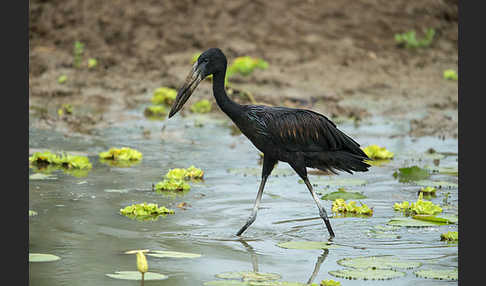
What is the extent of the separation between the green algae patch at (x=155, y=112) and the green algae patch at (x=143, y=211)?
5.67m

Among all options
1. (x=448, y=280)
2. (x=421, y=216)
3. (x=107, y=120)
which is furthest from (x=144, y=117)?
(x=448, y=280)

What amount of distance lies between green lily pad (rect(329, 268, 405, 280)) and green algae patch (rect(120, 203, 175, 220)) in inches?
95.6

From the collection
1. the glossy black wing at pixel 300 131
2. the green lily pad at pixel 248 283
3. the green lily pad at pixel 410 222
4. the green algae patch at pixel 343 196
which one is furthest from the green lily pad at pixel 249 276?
the green algae patch at pixel 343 196

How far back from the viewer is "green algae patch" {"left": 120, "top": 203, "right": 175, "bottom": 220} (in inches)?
323

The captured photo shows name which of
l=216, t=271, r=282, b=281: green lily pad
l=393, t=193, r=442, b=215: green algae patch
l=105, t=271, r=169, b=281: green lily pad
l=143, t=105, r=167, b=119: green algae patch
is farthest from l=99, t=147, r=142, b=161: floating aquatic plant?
l=216, t=271, r=282, b=281: green lily pad

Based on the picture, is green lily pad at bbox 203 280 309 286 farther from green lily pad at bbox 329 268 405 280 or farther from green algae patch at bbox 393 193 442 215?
green algae patch at bbox 393 193 442 215

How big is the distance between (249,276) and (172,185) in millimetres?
3268

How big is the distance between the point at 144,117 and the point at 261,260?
736 cm

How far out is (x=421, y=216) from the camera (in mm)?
7945

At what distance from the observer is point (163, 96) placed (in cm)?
1438

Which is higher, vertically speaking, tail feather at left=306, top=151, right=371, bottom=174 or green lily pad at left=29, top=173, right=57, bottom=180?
tail feather at left=306, top=151, right=371, bottom=174

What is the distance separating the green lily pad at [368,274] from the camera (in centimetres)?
619

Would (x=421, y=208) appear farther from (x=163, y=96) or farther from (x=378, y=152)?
(x=163, y=96)

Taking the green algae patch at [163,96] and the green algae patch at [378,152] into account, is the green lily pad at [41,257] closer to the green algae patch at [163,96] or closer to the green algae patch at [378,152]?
Result: the green algae patch at [378,152]
